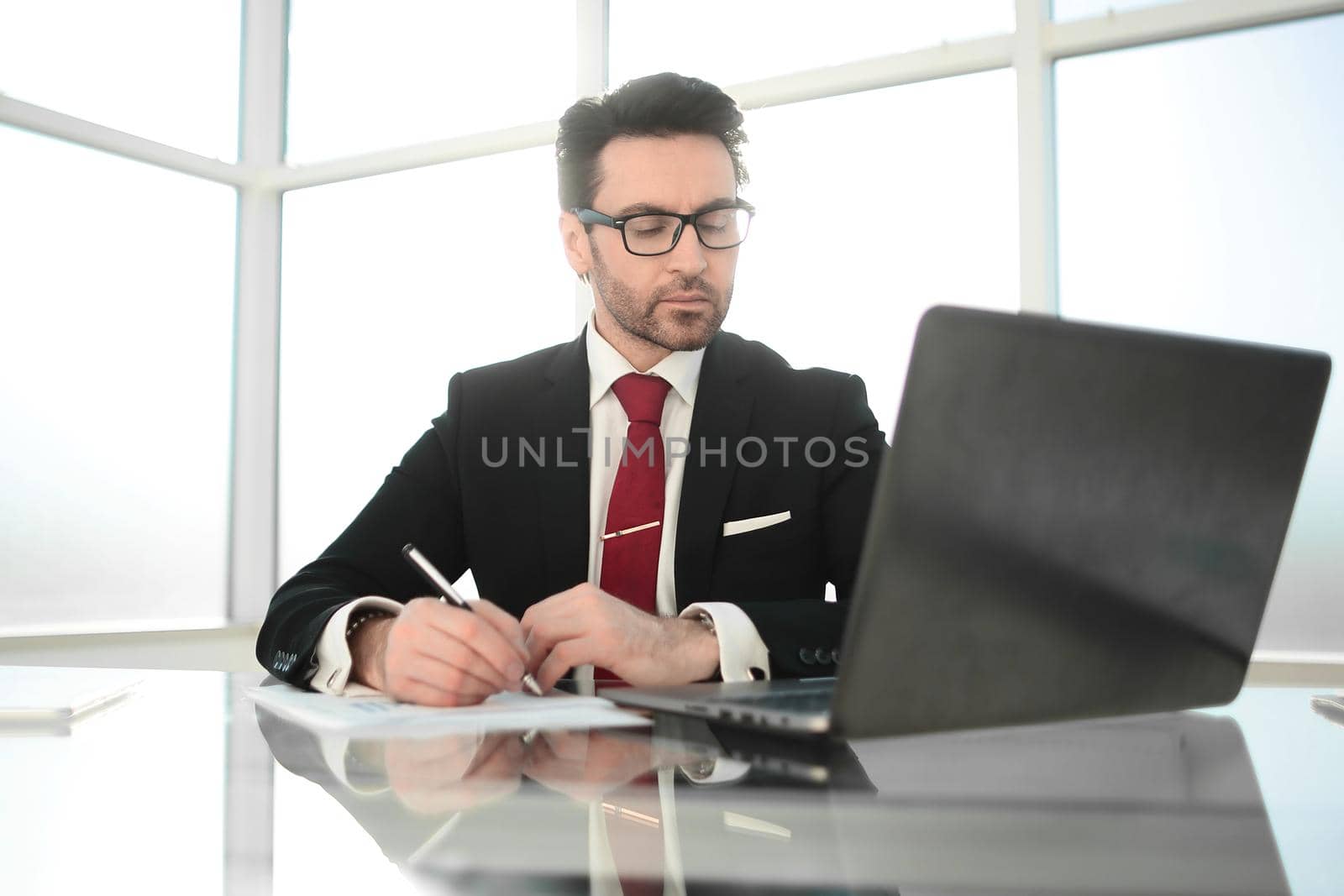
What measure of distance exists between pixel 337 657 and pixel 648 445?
84 centimetres

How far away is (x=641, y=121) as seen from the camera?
2203 mm

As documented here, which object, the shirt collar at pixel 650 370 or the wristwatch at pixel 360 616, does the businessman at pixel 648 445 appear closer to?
the shirt collar at pixel 650 370

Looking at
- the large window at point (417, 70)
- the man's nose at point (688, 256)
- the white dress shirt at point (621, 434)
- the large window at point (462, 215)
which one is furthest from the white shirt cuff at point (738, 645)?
the large window at point (417, 70)

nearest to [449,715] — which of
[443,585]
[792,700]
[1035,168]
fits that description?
[443,585]

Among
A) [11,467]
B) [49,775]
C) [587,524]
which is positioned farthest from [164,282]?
[49,775]

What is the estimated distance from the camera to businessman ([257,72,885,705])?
190cm

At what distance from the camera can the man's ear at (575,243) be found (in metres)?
2.36

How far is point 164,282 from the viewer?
4.74 m

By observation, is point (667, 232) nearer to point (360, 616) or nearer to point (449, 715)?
point (360, 616)

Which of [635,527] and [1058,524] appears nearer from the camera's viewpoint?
[1058,524]

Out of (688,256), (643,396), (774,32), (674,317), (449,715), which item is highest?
(774,32)

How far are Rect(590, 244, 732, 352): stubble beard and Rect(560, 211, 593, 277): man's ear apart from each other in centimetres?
25

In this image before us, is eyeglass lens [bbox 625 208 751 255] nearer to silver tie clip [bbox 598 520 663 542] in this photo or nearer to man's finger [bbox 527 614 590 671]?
silver tie clip [bbox 598 520 663 542]

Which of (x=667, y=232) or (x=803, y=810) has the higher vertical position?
(x=667, y=232)
